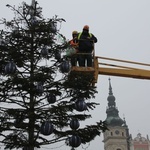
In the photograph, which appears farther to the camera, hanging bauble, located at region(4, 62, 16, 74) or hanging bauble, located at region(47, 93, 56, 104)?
hanging bauble, located at region(47, 93, 56, 104)

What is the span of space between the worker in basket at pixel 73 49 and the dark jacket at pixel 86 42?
0.17 meters

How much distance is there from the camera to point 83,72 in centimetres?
945

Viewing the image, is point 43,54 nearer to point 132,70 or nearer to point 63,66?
point 63,66

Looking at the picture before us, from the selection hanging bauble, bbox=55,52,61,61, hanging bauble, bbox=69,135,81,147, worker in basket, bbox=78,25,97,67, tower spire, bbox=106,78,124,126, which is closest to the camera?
hanging bauble, bbox=69,135,81,147

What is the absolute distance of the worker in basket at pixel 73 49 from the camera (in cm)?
889

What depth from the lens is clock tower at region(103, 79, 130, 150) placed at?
7825cm

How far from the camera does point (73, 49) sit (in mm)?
9055

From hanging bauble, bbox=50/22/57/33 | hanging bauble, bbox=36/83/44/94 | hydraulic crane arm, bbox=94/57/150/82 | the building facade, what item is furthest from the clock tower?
hanging bauble, bbox=36/83/44/94

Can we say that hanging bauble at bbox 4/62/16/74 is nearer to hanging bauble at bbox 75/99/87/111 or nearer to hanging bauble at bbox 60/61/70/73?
hanging bauble at bbox 60/61/70/73

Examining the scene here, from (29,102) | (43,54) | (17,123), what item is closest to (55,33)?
(43,54)

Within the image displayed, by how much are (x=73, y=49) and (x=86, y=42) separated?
1.00m

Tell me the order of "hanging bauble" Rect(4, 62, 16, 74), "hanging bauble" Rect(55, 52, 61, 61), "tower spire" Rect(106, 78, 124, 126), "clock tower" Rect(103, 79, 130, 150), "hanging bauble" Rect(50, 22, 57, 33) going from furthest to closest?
1. "clock tower" Rect(103, 79, 130, 150)
2. "tower spire" Rect(106, 78, 124, 126)
3. "hanging bauble" Rect(50, 22, 57, 33)
4. "hanging bauble" Rect(55, 52, 61, 61)
5. "hanging bauble" Rect(4, 62, 16, 74)

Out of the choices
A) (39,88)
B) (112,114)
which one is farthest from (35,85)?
(112,114)

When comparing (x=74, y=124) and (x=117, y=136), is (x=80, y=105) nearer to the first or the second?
(x=74, y=124)
